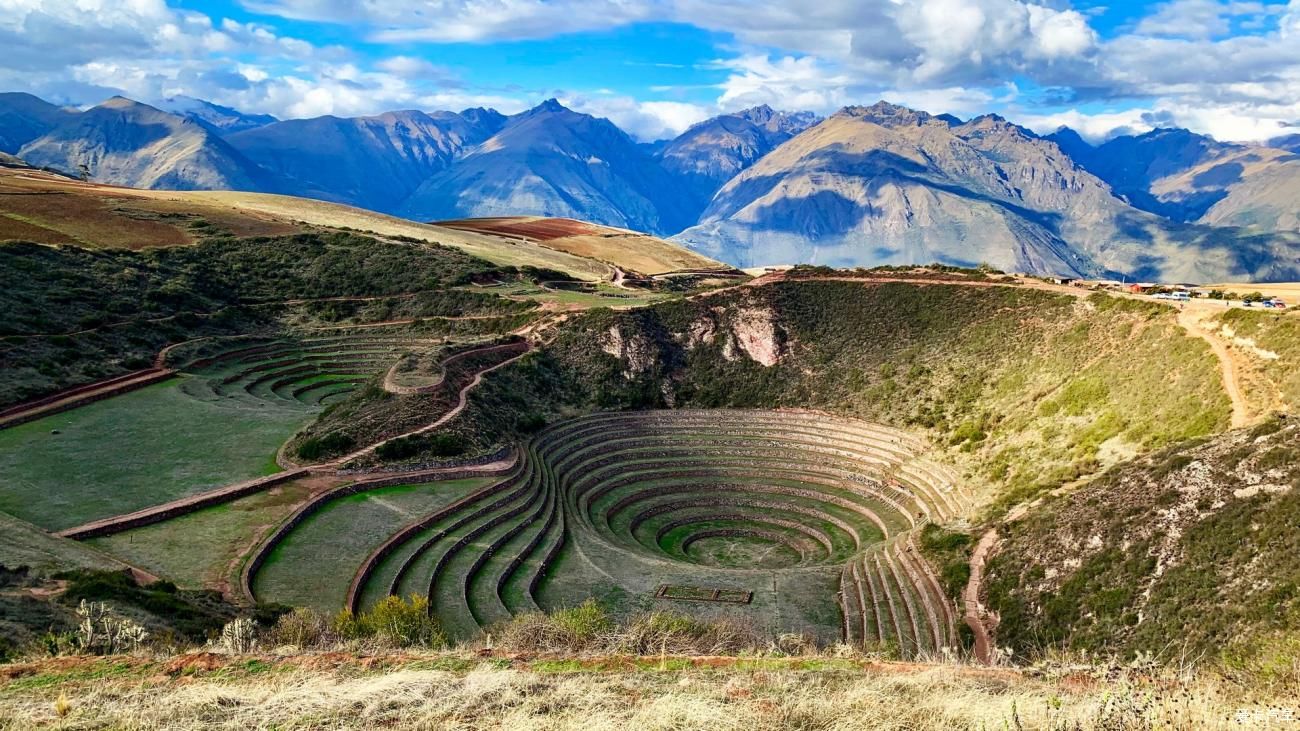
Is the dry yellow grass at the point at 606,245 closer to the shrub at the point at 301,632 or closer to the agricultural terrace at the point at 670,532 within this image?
the agricultural terrace at the point at 670,532

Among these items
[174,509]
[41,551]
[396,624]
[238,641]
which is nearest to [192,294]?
[174,509]

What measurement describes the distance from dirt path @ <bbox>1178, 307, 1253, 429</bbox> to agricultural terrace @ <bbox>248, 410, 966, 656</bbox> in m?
14.2

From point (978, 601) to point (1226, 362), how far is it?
2203cm

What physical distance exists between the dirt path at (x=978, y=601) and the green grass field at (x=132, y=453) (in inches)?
1466

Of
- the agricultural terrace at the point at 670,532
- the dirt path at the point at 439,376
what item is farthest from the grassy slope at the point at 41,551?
the dirt path at the point at 439,376

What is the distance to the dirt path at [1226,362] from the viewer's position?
3575 cm

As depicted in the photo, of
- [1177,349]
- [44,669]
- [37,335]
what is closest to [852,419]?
[1177,349]

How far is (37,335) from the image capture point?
186 ft

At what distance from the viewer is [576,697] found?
1430 centimetres

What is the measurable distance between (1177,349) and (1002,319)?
16737 millimetres

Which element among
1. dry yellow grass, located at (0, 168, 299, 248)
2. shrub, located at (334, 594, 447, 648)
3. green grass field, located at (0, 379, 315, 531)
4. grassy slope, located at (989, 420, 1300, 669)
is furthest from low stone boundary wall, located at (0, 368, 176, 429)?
grassy slope, located at (989, 420, 1300, 669)

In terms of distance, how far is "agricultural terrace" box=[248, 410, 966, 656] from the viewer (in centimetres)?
3350

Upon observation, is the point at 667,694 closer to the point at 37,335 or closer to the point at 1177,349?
the point at 1177,349

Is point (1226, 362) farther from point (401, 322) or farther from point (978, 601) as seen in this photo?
point (401, 322)
